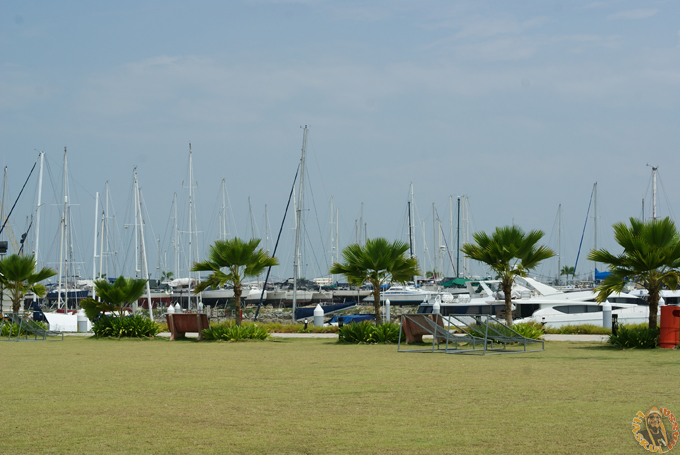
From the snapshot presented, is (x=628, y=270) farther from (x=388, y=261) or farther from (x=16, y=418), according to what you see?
(x=16, y=418)

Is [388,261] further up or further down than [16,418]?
further up

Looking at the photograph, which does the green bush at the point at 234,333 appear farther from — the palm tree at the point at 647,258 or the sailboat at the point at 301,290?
the sailboat at the point at 301,290

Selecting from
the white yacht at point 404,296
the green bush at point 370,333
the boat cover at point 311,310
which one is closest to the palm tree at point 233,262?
the green bush at point 370,333

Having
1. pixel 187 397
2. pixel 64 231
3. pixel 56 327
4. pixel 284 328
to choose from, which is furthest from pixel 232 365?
pixel 64 231

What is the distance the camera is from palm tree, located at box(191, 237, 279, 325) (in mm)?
23844

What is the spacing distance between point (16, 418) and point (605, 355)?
12.3m

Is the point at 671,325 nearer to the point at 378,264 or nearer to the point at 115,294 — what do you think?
the point at 378,264

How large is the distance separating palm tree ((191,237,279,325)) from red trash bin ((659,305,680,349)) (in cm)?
1253

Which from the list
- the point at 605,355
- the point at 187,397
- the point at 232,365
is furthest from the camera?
the point at 605,355

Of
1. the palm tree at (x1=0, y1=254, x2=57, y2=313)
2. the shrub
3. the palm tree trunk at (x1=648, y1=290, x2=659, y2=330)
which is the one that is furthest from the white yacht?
the palm tree trunk at (x1=648, y1=290, x2=659, y2=330)

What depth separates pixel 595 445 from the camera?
20.5ft

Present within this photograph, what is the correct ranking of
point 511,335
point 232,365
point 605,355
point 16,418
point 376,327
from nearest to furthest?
point 16,418 → point 232,365 → point 605,355 → point 511,335 → point 376,327

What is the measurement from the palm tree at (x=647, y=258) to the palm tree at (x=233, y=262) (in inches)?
433
